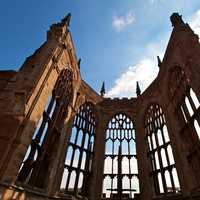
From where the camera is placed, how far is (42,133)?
1146 centimetres

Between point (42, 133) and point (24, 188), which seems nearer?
point (24, 188)

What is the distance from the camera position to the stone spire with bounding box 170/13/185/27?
49.7 ft

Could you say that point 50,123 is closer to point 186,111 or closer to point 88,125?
point 88,125

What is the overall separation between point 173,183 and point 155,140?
13.2 ft

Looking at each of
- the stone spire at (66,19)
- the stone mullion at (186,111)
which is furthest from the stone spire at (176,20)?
the stone spire at (66,19)

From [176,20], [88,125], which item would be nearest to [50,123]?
[88,125]

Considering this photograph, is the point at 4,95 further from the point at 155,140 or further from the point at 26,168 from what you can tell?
the point at 155,140

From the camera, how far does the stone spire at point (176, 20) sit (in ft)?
49.7

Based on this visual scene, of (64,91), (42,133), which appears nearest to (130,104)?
(64,91)

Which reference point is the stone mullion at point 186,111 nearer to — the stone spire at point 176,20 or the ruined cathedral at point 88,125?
the ruined cathedral at point 88,125

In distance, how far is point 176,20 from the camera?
15.5 m

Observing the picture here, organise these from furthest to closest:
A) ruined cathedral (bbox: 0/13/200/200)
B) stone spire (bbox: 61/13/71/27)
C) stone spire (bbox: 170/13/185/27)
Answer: stone spire (bbox: 61/13/71/27) < stone spire (bbox: 170/13/185/27) < ruined cathedral (bbox: 0/13/200/200)

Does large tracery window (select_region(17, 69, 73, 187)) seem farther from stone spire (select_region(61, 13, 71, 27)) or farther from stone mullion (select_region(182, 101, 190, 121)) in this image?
stone mullion (select_region(182, 101, 190, 121))

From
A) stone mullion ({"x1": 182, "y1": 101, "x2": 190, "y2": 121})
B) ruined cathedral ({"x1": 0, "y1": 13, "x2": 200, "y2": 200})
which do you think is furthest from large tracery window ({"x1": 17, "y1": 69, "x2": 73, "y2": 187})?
stone mullion ({"x1": 182, "y1": 101, "x2": 190, "y2": 121})
